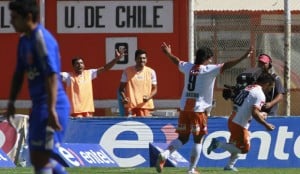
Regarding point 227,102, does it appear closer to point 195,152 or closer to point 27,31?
point 195,152

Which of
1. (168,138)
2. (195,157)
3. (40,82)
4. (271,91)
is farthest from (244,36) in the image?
(40,82)

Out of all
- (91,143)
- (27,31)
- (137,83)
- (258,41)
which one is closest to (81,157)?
(91,143)

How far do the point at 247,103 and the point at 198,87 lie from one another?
997mm

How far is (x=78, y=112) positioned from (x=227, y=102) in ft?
13.2

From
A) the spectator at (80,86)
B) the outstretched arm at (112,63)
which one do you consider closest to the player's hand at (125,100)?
the spectator at (80,86)

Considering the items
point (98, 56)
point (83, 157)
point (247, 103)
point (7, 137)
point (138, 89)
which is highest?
point (98, 56)

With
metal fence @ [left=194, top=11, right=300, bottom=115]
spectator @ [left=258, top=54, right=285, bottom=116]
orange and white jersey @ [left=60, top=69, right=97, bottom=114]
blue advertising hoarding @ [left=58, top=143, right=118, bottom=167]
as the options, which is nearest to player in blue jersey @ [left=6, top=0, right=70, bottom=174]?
blue advertising hoarding @ [left=58, top=143, right=118, bottom=167]

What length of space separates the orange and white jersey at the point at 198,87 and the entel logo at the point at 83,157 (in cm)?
250

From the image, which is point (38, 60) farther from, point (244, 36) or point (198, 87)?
point (244, 36)

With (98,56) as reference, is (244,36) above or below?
above

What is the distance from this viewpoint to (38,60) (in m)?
9.22

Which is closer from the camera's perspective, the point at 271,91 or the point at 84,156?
the point at 84,156

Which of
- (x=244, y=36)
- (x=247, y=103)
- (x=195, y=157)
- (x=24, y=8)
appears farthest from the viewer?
(x=244, y=36)

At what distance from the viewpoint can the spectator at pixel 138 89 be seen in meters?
19.2
